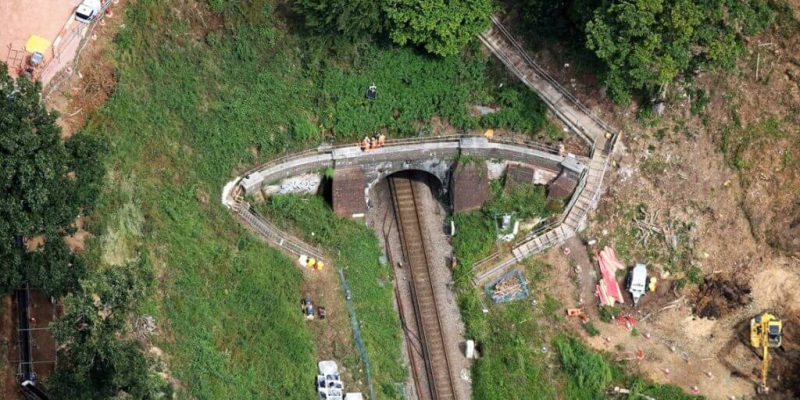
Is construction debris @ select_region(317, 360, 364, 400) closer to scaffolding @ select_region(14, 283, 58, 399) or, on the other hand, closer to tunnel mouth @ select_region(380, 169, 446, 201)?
tunnel mouth @ select_region(380, 169, 446, 201)

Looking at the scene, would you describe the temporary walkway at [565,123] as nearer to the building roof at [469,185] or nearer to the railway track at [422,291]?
the railway track at [422,291]

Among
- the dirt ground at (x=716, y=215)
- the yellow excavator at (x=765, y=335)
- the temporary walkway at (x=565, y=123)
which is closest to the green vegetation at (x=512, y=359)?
the temporary walkway at (x=565, y=123)

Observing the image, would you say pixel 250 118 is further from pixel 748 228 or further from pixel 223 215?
pixel 748 228

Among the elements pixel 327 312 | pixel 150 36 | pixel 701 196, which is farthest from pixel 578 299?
pixel 150 36

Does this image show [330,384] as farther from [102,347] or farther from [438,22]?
[438,22]

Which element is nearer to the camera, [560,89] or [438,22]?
[438,22]

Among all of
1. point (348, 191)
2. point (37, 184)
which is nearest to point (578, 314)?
point (348, 191)
